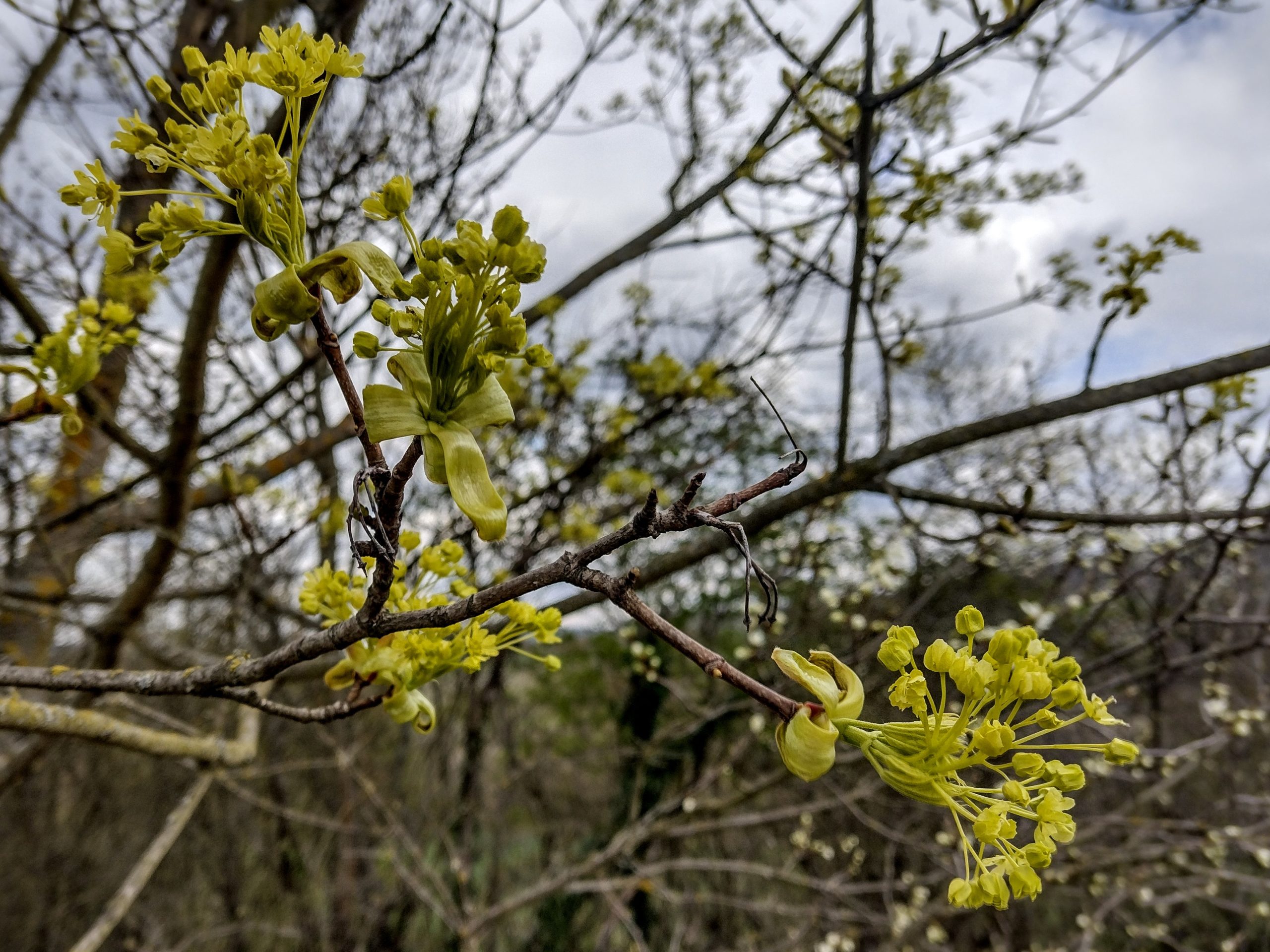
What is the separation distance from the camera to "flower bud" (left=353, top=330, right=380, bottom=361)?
59 cm

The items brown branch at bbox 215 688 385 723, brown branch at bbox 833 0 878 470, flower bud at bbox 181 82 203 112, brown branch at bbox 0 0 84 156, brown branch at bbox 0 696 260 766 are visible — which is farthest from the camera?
brown branch at bbox 0 0 84 156

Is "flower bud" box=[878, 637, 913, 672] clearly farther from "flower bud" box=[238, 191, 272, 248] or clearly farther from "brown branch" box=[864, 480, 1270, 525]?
"brown branch" box=[864, 480, 1270, 525]

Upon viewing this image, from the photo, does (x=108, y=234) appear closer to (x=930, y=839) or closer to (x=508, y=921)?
(x=508, y=921)

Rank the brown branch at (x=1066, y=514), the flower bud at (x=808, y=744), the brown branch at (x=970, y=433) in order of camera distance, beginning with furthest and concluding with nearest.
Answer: the brown branch at (x=1066, y=514) < the brown branch at (x=970, y=433) < the flower bud at (x=808, y=744)

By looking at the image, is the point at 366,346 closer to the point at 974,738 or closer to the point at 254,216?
the point at 254,216

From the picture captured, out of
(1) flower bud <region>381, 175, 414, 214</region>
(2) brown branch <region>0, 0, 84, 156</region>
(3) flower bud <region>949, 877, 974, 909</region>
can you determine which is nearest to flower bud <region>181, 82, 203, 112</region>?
(1) flower bud <region>381, 175, 414, 214</region>

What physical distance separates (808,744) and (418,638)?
47 cm

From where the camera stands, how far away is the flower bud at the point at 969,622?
0.62 m

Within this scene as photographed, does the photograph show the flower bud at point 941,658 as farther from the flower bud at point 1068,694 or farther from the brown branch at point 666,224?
the brown branch at point 666,224

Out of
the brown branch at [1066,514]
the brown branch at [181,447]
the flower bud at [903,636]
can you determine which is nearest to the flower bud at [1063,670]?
the flower bud at [903,636]

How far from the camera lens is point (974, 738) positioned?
1.68 ft

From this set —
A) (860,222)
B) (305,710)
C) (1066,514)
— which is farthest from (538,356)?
(1066,514)

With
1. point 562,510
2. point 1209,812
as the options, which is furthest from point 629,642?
point 1209,812

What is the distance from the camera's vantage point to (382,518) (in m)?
0.59
